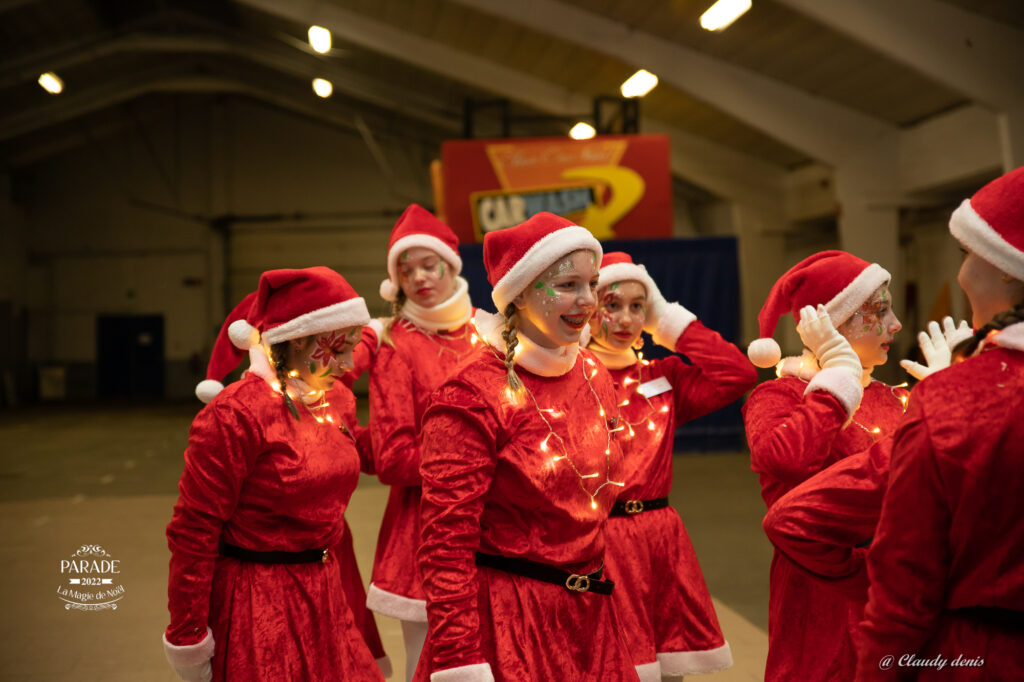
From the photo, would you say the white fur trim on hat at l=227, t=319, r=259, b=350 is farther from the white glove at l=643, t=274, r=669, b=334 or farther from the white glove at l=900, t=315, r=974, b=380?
the white glove at l=900, t=315, r=974, b=380

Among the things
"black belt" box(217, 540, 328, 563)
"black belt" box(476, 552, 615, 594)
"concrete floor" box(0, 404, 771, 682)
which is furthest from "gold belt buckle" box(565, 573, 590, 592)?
"concrete floor" box(0, 404, 771, 682)

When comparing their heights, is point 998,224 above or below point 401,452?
above

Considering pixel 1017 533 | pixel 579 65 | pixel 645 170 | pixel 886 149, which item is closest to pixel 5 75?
pixel 579 65

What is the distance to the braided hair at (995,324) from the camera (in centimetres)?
124

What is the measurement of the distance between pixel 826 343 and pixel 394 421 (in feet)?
4.55

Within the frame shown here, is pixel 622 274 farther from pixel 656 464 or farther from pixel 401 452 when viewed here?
pixel 401 452

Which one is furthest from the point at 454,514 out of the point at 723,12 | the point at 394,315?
the point at 723,12

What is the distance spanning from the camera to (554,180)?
9.52 meters

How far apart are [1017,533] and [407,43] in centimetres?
1137

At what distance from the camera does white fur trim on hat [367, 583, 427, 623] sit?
107 inches

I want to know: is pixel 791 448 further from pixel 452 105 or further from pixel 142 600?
pixel 452 105

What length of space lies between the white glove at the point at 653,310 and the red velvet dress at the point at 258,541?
1114 mm

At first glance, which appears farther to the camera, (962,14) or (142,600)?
(962,14)

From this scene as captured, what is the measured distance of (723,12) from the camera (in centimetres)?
741
